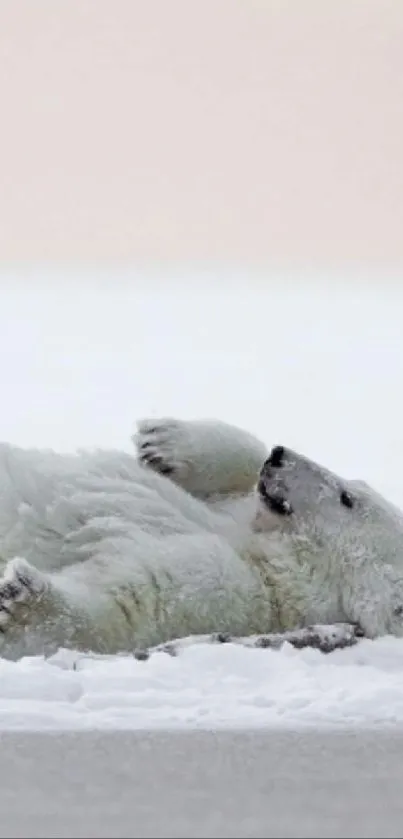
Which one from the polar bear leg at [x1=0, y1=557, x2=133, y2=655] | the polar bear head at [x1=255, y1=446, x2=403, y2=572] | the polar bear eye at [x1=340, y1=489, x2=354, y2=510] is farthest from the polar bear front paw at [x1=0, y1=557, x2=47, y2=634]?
the polar bear eye at [x1=340, y1=489, x2=354, y2=510]

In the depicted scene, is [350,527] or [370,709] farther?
[350,527]

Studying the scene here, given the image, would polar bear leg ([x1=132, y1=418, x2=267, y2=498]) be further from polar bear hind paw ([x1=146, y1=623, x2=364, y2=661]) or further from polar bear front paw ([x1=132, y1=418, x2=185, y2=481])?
polar bear hind paw ([x1=146, y1=623, x2=364, y2=661])

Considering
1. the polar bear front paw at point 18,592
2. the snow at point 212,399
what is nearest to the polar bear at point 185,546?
the polar bear front paw at point 18,592

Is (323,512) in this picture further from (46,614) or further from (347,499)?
(46,614)

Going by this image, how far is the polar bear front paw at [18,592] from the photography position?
2285 mm

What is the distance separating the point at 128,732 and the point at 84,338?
5.72 m

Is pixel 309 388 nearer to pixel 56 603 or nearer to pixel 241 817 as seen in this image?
pixel 56 603

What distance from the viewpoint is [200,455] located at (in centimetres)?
296

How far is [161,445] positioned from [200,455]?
0.28 feet

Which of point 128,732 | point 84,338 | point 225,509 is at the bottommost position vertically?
point 128,732

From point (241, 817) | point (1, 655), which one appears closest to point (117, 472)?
point (1, 655)

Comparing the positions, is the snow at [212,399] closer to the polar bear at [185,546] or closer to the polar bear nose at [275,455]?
the polar bear at [185,546]

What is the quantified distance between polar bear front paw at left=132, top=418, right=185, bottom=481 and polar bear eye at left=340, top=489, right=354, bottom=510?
35 centimetres

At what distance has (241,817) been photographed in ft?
5.17
